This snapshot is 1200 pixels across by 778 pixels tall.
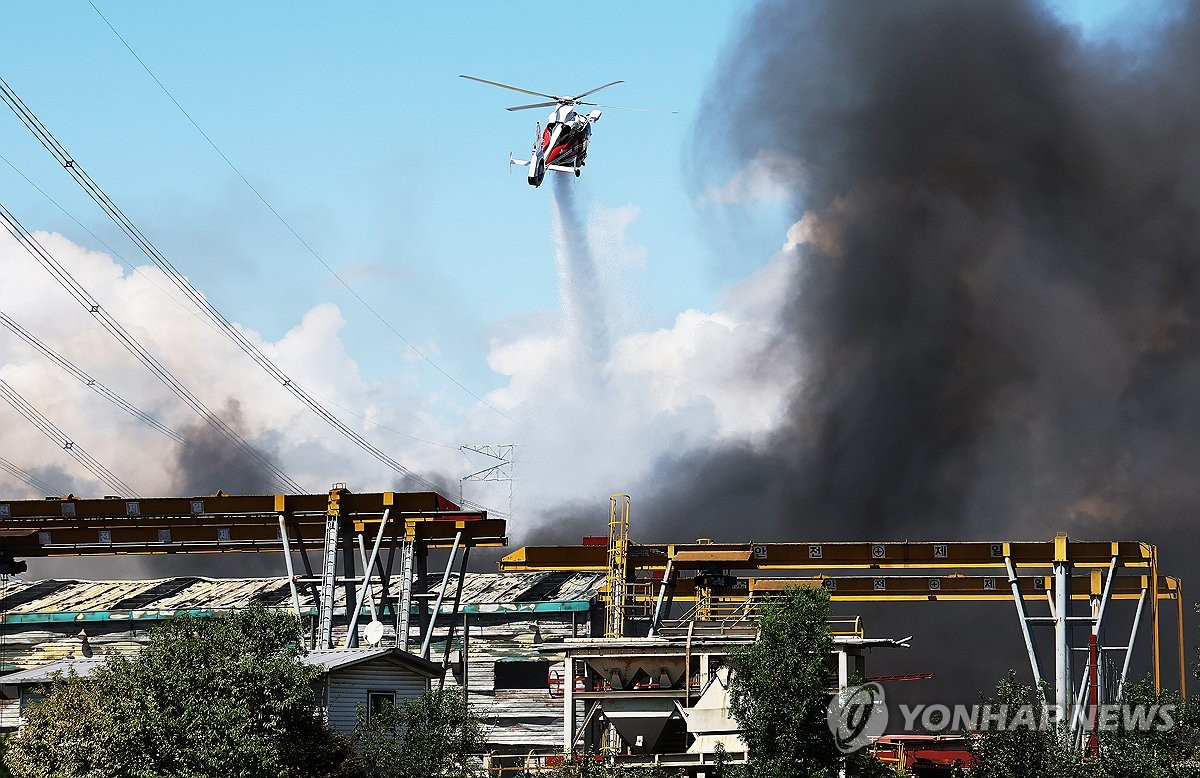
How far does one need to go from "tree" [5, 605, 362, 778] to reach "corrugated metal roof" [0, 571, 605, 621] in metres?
44.6

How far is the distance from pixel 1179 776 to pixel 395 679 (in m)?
22.9

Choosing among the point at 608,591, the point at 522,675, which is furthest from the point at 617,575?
the point at 522,675

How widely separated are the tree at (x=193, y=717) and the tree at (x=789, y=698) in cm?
1065

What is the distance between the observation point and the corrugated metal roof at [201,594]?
83.4 meters

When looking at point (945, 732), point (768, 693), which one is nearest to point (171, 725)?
point (768, 693)

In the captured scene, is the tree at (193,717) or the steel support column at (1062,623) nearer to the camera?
the tree at (193,717)

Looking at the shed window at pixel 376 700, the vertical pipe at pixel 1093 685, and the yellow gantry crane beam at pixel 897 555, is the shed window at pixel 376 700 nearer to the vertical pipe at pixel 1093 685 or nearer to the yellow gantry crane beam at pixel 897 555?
the yellow gantry crane beam at pixel 897 555

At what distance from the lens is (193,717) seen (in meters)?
33.6

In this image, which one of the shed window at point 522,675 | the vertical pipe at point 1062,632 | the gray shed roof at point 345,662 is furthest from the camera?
the shed window at point 522,675

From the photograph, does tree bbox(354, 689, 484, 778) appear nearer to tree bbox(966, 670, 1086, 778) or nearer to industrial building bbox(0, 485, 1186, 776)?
industrial building bbox(0, 485, 1186, 776)

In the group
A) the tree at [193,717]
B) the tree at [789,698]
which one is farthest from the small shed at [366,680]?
the tree at [789,698]

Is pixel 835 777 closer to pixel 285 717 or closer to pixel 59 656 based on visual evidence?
pixel 285 717

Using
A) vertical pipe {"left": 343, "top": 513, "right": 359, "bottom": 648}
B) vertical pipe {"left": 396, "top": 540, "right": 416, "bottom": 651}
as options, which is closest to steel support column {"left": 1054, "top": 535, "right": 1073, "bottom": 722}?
vertical pipe {"left": 396, "top": 540, "right": 416, "bottom": 651}

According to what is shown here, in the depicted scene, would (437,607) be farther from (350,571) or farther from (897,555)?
(897,555)
